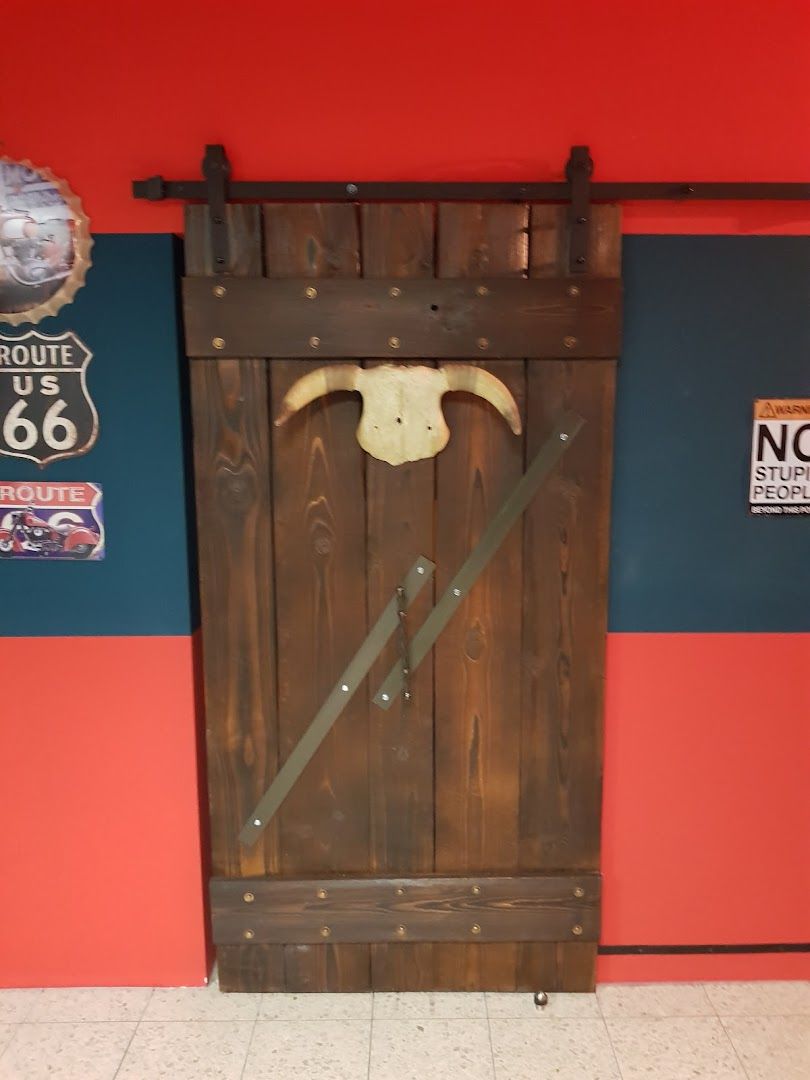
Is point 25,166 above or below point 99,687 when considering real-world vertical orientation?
above

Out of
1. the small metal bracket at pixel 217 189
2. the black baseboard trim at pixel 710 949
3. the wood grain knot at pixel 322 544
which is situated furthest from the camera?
the black baseboard trim at pixel 710 949

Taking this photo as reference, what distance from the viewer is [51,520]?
5.73ft

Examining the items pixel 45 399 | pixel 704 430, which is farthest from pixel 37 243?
pixel 704 430

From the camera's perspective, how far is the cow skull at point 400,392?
1648mm

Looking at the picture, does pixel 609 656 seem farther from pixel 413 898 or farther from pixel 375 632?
pixel 413 898

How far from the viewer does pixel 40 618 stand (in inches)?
70.0

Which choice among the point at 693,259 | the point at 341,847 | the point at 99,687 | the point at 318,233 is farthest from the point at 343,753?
the point at 693,259

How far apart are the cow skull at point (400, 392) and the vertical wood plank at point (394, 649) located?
0.06 metres

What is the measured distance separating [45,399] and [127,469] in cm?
22

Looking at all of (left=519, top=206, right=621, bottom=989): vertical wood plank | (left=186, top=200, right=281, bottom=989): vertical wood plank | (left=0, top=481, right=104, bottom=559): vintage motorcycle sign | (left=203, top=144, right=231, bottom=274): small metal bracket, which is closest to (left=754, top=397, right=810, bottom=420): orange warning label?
(left=519, top=206, right=621, bottom=989): vertical wood plank

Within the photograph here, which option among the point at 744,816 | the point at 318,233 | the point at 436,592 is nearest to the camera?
the point at 318,233

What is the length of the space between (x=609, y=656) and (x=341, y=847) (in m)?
0.75

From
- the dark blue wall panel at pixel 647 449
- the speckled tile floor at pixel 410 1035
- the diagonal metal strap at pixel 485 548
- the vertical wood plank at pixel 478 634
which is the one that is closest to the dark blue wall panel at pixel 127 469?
the dark blue wall panel at pixel 647 449

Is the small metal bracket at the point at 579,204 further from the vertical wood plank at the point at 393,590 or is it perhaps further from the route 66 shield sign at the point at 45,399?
the route 66 shield sign at the point at 45,399
